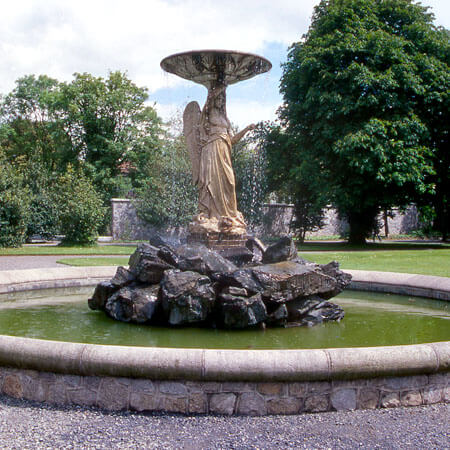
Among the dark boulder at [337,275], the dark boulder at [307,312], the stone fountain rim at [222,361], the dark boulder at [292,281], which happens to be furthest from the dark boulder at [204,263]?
the stone fountain rim at [222,361]

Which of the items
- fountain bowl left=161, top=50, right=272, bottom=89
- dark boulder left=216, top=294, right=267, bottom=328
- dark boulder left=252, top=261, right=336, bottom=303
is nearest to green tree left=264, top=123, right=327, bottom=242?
fountain bowl left=161, top=50, right=272, bottom=89

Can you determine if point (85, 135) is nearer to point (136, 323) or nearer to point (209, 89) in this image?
point (209, 89)

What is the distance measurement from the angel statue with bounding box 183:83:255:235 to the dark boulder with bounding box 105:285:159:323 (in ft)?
11.4

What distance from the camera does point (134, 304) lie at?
7.12m

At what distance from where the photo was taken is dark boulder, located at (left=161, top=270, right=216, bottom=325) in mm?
6742

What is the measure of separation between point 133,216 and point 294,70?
13.6 m

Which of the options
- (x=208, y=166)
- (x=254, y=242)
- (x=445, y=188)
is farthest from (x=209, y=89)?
(x=445, y=188)

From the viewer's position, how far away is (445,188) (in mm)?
27406

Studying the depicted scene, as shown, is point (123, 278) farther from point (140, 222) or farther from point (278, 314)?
point (140, 222)

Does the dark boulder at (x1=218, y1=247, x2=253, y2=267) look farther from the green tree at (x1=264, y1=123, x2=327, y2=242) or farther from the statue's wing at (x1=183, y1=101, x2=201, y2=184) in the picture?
the green tree at (x1=264, y1=123, x2=327, y2=242)

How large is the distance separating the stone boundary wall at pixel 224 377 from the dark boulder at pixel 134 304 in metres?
2.53

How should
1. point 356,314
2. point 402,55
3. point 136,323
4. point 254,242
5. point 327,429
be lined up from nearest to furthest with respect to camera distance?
1. point 327,429
2. point 136,323
3. point 356,314
4. point 254,242
5. point 402,55

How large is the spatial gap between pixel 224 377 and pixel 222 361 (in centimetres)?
13

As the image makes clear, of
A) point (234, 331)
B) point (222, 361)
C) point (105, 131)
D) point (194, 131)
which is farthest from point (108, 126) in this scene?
point (222, 361)
